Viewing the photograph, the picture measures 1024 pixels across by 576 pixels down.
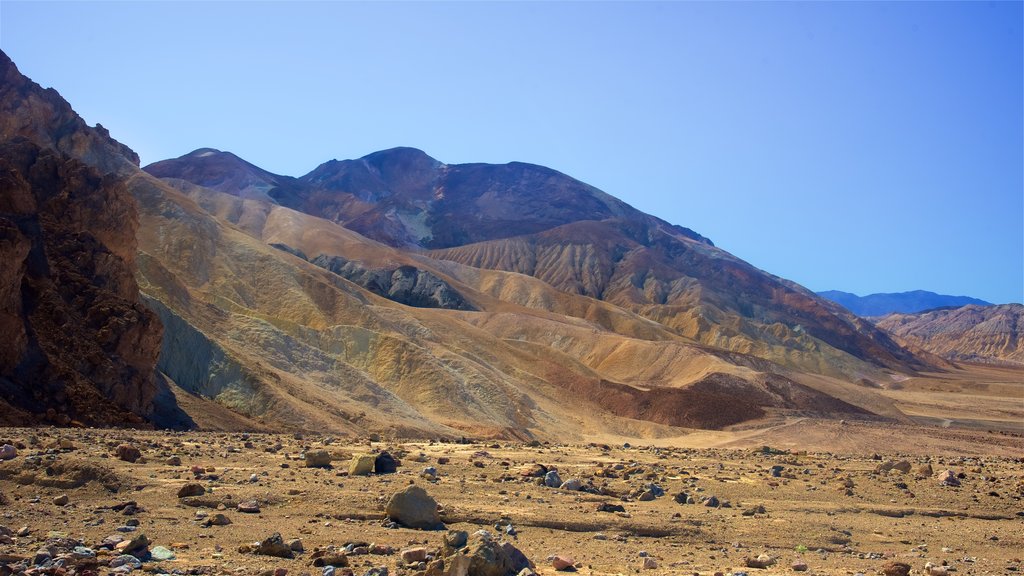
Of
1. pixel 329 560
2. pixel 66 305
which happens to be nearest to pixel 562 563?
pixel 329 560

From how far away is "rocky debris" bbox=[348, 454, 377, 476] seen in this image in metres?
17.2

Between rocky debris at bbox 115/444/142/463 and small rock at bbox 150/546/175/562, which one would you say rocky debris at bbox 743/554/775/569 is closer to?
small rock at bbox 150/546/175/562

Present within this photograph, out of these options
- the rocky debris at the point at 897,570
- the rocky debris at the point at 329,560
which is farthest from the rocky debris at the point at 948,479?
the rocky debris at the point at 329,560

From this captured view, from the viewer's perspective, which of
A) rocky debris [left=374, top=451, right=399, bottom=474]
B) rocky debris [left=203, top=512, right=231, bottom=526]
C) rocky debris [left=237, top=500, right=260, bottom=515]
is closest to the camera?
rocky debris [left=203, top=512, right=231, bottom=526]

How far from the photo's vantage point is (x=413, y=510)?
41.9 ft

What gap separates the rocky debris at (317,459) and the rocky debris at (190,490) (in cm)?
396

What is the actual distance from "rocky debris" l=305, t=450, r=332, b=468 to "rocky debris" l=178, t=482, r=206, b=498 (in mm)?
3965

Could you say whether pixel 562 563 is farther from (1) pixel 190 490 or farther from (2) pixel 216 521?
(1) pixel 190 490

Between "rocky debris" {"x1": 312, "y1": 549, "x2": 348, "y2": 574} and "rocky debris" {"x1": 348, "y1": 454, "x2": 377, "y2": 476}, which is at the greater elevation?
"rocky debris" {"x1": 312, "y1": 549, "x2": 348, "y2": 574}

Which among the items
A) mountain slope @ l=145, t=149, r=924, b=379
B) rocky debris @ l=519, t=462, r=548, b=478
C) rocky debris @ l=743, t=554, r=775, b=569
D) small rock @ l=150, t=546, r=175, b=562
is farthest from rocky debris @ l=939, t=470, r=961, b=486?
mountain slope @ l=145, t=149, r=924, b=379

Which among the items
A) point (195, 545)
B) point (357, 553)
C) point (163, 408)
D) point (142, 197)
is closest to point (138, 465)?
point (195, 545)

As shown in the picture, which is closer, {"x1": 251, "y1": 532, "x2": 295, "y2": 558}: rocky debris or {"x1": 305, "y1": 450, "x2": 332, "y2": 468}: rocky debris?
{"x1": 251, "y1": 532, "x2": 295, "y2": 558}: rocky debris

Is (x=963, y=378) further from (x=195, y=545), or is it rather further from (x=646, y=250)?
(x=195, y=545)

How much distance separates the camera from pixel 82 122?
68812mm
